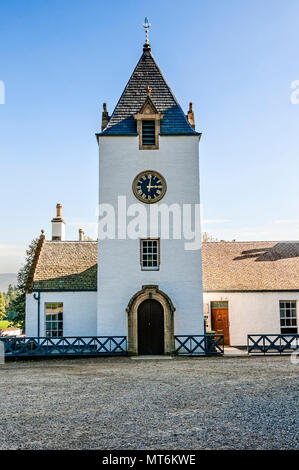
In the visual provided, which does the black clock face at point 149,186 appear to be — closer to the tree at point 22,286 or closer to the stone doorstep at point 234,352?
the stone doorstep at point 234,352

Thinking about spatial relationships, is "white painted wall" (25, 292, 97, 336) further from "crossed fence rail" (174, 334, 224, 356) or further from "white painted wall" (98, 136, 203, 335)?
"crossed fence rail" (174, 334, 224, 356)

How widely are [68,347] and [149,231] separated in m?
6.61

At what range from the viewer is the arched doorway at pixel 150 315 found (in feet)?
67.6

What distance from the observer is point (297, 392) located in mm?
12594

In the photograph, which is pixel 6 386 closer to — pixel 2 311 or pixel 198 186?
pixel 198 186

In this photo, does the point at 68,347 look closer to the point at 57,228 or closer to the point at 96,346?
the point at 96,346

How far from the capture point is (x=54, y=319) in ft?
74.9

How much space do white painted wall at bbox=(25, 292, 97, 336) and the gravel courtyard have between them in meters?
4.42

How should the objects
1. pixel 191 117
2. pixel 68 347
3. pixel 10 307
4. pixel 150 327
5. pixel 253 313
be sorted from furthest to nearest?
pixel 10 307, pixel 253 313, pixel 191 117, pixel 150 327, pixel 68 347

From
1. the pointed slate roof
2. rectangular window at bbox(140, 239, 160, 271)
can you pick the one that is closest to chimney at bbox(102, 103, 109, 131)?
the pointed slate roof

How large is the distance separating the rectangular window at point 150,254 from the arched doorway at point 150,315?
3.92ft

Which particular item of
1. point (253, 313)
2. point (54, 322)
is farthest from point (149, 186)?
point (253, 313)

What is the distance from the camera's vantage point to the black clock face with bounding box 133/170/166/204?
2169 cm

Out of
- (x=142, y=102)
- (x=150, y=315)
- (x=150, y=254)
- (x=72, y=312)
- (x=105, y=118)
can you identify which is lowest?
(x=150, y=315)
